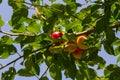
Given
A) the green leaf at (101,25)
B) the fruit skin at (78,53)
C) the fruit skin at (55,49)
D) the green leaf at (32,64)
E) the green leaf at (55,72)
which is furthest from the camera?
the green leaf at (55,72)

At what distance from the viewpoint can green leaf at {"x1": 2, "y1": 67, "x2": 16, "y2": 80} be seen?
3400mm

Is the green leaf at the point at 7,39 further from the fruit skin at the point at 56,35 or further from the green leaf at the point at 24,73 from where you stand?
the fruit skin at the point at 56,35

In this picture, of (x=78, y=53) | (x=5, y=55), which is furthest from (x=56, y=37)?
(x=5, y=55)

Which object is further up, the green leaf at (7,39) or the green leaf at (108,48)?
the green leaf at (7,39)

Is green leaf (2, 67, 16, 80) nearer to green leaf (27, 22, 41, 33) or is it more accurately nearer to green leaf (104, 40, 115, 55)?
green leaf (27, 22, 41, 33)

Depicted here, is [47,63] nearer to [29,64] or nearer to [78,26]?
[29,64]

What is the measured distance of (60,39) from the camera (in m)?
3.17

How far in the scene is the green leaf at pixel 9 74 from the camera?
340 centimetres

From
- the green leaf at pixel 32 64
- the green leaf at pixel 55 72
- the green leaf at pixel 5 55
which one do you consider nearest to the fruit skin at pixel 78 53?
the green leaf at pixel 55 72

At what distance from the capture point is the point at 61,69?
351cm

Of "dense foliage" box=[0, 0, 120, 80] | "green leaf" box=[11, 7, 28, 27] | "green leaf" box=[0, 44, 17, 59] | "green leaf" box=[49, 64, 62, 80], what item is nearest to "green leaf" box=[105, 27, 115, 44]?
"dense foliage" box=[0, 0, 120, 80]

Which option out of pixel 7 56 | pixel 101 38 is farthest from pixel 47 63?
pixel 101 38

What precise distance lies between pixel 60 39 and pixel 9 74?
0.67 m

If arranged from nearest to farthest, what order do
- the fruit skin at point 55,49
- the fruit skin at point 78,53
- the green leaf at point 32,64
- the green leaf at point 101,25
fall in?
the green leaf at point 101,25 < the fruit skin at point 55,49 < the fruit skin at point 78,53 < the green leaf at point 32,64
